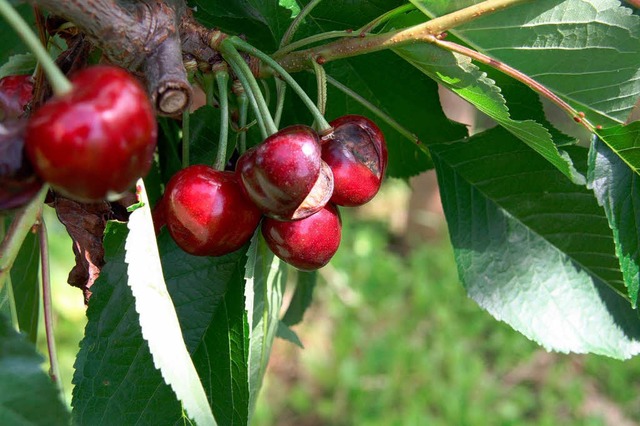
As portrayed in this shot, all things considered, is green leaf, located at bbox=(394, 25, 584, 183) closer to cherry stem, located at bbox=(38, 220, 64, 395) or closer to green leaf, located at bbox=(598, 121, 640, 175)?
green leaf, located at bbox=(598, 121, 640, 175)

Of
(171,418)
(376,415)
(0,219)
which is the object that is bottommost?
(376,415)

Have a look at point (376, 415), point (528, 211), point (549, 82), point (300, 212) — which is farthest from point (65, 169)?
point (376, 415)

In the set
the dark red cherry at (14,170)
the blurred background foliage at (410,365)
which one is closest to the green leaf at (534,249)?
the dark red cherry at (14,170)

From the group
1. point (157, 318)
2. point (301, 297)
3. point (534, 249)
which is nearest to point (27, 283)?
point (157, 318)

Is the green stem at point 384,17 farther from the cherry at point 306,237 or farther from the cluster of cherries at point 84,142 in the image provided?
the cluster of cherries at point 84,142

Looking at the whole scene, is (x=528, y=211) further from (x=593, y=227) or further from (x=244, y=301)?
(x=244, y=301)
